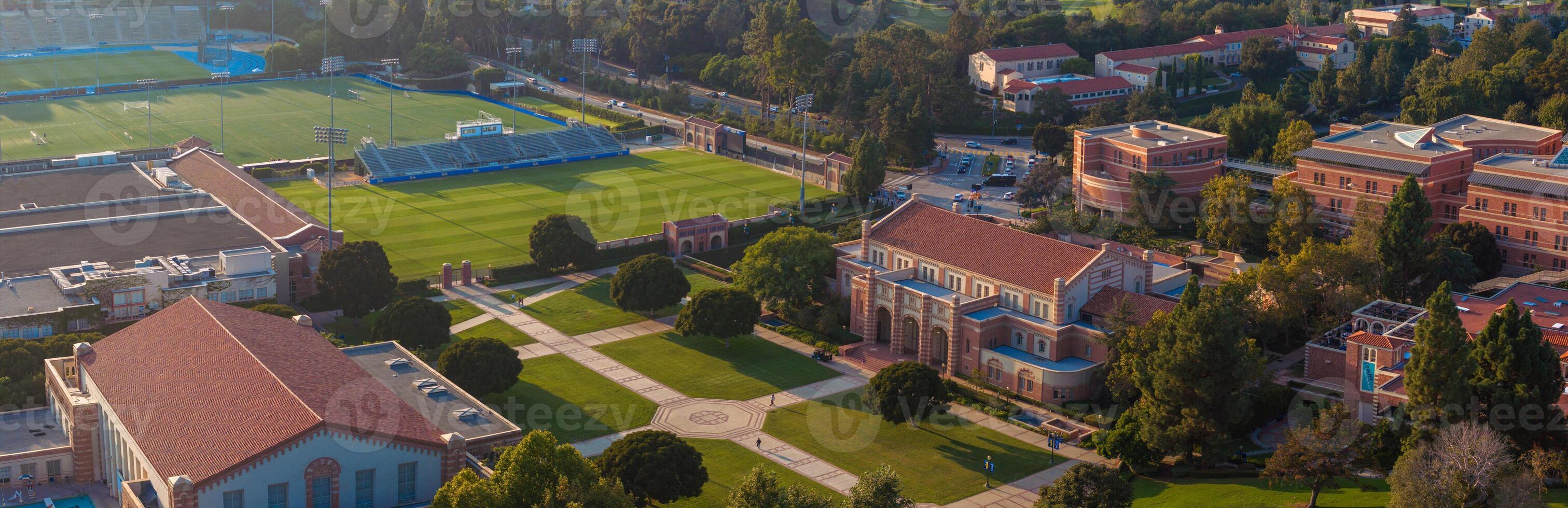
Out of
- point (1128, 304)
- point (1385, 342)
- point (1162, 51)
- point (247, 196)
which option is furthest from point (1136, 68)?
point (247, 196)

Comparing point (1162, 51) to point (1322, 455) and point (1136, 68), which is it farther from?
point (1322, 455)

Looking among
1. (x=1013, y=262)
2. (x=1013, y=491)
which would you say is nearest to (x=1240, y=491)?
(x=1013, y=491)

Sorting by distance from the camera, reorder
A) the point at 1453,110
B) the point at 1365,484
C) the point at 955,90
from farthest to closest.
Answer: the point at 955,90 → the point at 1453,110 → the point at 1365,484

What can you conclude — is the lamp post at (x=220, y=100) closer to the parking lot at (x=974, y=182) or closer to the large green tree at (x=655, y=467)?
the parking lot at (x=974, y=182)

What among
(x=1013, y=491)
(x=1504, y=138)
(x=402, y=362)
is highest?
(x=1504, y=138)

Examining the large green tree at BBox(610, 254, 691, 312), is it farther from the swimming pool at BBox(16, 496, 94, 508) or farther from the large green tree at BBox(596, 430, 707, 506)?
the swimming pool at BBox(16, 496, 94, 508)

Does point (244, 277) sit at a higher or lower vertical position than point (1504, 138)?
lower

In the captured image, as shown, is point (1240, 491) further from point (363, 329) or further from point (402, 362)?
point (363, 329)
